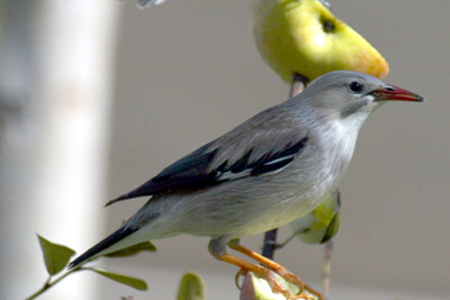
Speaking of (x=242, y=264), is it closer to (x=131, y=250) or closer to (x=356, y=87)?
(x=131, y=250)

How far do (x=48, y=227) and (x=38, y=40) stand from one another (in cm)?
46

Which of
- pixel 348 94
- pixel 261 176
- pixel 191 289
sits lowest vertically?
pixel 191 289

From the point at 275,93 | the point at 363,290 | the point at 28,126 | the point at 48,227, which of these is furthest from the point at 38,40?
the point at 363,290

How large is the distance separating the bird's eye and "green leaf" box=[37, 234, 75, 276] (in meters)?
0.52

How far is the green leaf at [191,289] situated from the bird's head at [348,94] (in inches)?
16.4

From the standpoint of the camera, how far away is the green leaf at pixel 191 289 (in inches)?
34.5

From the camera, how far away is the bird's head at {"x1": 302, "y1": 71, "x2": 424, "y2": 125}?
1.10m

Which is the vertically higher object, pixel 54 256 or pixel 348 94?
pixel 348 94

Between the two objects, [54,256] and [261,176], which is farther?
[261,176]

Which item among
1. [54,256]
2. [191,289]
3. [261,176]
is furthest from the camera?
[261,176]

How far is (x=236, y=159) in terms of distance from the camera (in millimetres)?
1118

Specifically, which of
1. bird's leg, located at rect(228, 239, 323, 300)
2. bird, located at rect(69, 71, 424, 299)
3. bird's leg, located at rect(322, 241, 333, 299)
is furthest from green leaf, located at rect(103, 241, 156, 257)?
bird's leg, located at rect(322, 241, 333, 299)

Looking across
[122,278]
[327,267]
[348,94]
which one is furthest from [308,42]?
[122,278]

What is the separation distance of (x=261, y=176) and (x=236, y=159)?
0.17 ft
